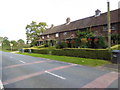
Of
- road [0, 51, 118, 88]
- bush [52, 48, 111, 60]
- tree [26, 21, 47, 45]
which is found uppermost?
tree [26, 21, 47, 45]

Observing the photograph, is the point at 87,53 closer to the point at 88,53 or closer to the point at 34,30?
the point at 88,53

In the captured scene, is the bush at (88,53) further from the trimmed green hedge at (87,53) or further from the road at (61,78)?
the road at (61,78)

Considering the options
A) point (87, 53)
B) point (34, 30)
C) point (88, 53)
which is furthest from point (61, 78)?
point (34, 30)

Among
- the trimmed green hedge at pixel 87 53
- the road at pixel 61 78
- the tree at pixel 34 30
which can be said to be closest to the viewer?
the road at pixel 61 78

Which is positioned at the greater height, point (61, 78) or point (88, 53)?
point (88, 53)

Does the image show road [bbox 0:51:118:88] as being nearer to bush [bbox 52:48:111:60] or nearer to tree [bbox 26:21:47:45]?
bush [bbox 52:48:111:60]

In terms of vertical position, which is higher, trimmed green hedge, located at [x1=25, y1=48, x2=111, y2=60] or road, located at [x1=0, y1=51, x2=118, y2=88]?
trimmed green hedge, located at [x1=25, y1=48, x2=111, y2=60]

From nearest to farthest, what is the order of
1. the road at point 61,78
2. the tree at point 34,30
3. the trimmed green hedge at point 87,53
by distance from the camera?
the road at point 61,78, the trimmed green hedge at point 87,53, the tree at point 34,30

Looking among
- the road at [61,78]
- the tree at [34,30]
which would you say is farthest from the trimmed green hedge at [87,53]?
the tree at [34,30]

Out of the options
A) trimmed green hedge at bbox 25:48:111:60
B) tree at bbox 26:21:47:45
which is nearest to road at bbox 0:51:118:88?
trimmed green hedge at bbox 25:48:111:60

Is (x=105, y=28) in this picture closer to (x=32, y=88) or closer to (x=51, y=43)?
(x=51, y=43)

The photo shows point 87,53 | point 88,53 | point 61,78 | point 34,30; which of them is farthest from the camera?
point 34,30

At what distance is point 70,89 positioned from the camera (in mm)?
5465

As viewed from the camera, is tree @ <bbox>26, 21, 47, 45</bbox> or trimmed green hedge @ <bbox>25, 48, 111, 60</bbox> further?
tree @ <bbox>26, 21, 47, 45</bbox>
